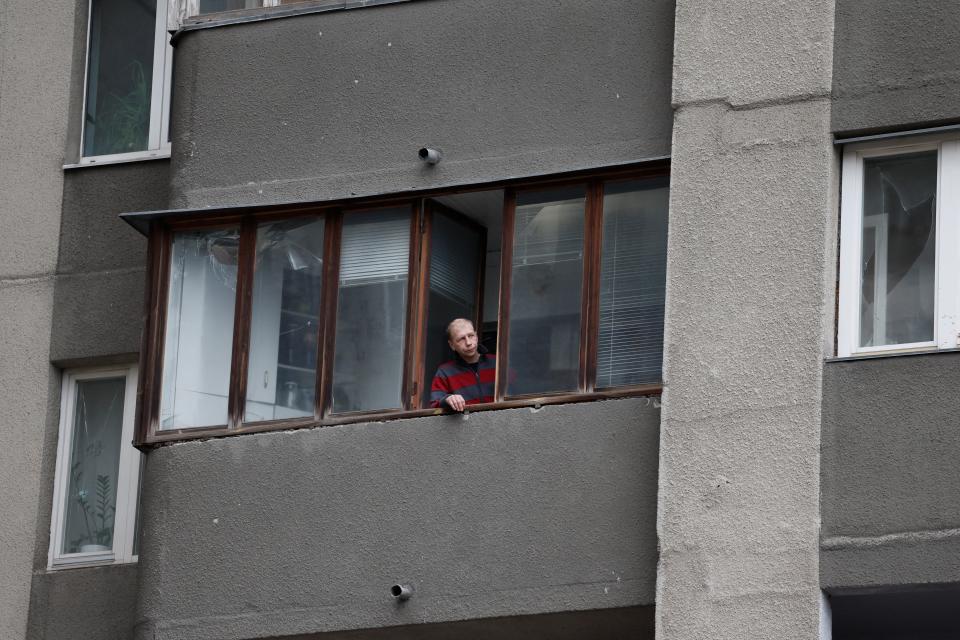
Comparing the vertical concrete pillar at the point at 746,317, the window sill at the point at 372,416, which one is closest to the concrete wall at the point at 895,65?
the vertical concrete pillar at the point at 746,317

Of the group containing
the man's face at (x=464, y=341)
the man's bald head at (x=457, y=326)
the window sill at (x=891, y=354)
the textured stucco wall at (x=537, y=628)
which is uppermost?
the man's bald head at (x=457, y=326)

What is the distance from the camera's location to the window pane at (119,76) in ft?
56.5

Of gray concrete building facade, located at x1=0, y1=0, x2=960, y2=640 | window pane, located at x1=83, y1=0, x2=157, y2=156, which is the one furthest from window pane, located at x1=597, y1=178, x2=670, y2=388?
window pane, located at x1=83, y1=0, x2=157, y2=156

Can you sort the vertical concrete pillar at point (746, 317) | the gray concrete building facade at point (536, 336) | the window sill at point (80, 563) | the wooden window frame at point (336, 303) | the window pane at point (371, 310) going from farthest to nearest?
the window sill at point (80, 563) → the window pane at point (371, 310) → the wooden window frame at point (336, 303) → the gray concrete building facade at point (536, 336) → the vertical concrete pillar at point (746, 317)

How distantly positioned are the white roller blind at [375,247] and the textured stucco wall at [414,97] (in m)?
0.20

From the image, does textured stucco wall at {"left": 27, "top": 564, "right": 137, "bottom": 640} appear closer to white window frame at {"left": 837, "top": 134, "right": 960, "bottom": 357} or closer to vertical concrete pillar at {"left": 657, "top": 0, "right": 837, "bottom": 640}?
vertical concrete pillar at {"left": 657, "top": 0, "right": 837, "bottom": 640}

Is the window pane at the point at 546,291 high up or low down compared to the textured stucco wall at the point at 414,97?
down

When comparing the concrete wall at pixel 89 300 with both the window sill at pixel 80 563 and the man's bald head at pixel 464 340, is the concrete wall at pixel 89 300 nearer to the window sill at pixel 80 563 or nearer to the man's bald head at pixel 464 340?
the window sill at pixel 80 563

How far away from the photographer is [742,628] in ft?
41.0

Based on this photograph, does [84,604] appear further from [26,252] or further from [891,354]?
[891,354]

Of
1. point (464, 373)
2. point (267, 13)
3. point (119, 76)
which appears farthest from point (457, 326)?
point (119, 76)

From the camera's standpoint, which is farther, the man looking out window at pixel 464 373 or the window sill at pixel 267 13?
the window sill at pixel 267 13

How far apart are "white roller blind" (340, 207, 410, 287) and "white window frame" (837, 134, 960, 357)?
2.95 m

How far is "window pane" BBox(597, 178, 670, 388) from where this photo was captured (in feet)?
44.9
